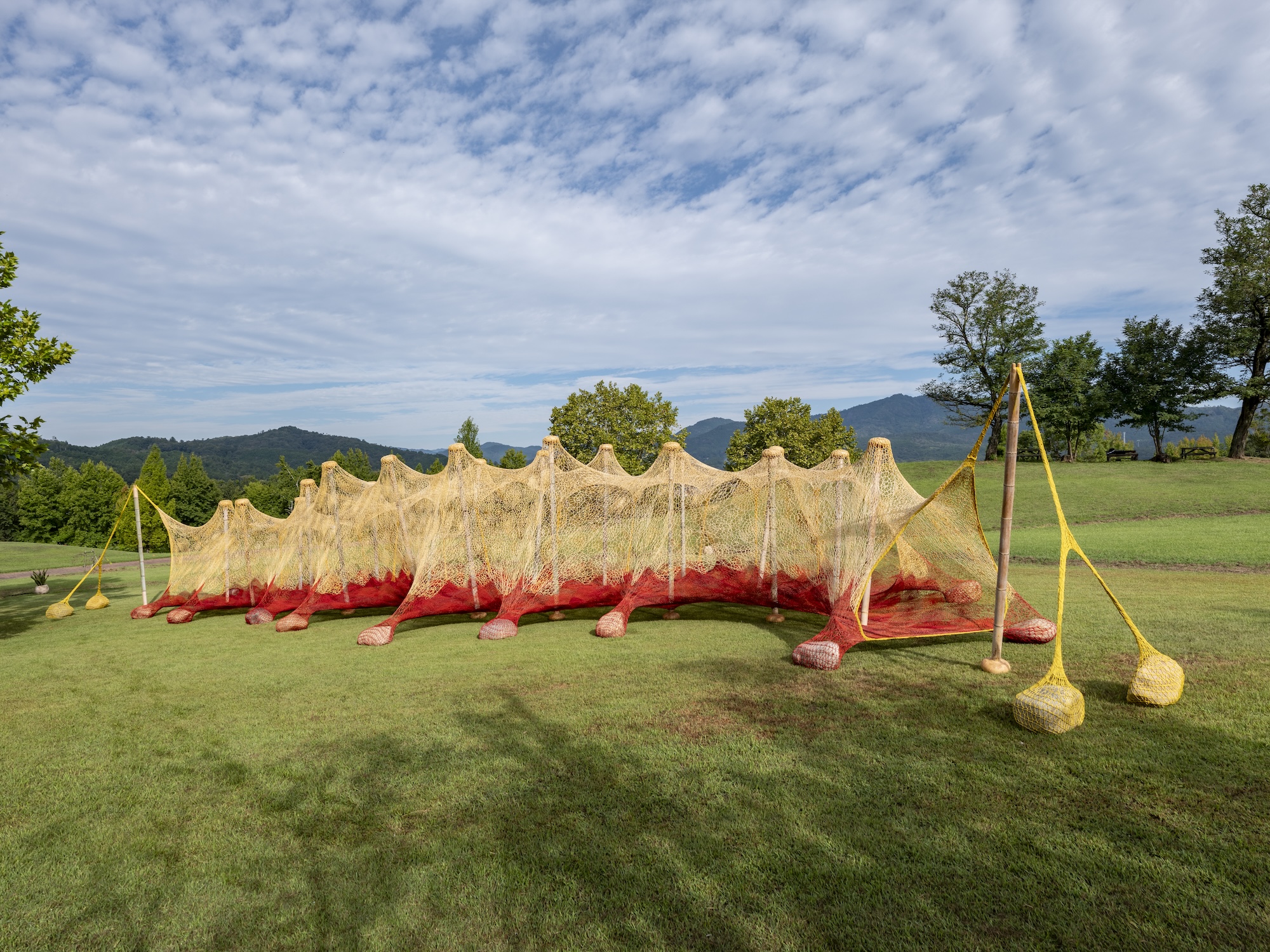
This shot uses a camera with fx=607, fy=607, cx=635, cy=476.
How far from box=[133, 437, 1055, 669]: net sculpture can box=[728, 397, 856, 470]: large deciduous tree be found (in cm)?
3310

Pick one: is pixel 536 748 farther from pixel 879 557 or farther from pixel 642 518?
pixel 642 518

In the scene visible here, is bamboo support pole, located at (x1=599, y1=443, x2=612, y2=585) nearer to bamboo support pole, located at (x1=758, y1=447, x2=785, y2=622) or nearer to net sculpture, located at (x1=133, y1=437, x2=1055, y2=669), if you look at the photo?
net sculpture, located at (x1=133, y1=437, x2=1055, y2=669)

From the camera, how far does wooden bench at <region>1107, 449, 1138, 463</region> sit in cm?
4453

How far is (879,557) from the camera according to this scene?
26.0ft

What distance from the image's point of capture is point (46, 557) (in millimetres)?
27484

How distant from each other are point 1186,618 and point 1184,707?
430 centimetres

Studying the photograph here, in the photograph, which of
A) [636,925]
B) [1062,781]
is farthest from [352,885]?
[1062,781]

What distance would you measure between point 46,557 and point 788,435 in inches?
1684

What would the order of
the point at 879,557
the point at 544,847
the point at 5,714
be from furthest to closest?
1. the point at 879,557
2. the point at 5,714
3. the point at 544,847

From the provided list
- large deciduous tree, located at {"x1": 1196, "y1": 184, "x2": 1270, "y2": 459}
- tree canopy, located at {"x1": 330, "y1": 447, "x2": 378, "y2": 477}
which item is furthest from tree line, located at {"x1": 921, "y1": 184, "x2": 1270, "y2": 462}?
tree canopy, located at {"x1": 330, "y1": 447, "x2": 378, "y2": 477}

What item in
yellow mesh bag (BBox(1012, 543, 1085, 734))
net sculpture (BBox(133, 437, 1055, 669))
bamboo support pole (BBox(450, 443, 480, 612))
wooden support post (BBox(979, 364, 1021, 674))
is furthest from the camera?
bamboo support pole (BBox(450, 443, 480, 612))

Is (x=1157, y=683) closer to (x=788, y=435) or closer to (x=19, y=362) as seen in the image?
(x=19, y=362)

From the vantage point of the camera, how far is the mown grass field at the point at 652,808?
3.31 m

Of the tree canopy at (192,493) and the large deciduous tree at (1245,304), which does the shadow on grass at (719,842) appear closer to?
the large deciduous tree at (1245,304)
